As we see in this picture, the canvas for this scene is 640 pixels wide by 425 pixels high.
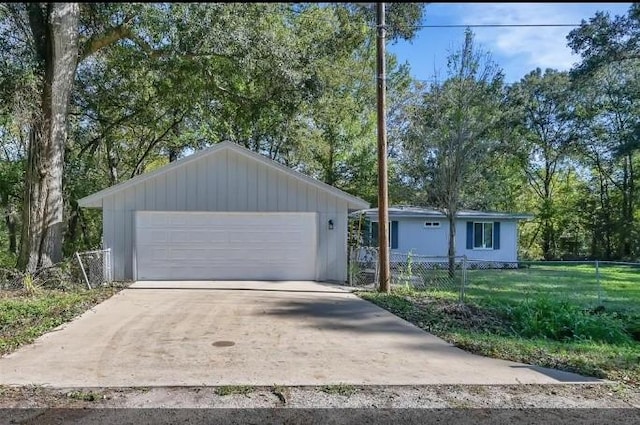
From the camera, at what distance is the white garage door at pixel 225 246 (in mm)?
13438

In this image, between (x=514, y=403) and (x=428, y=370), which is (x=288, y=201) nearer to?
(x=428, y=370)

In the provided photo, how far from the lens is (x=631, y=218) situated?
29484mm

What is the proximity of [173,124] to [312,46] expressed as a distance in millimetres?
8594

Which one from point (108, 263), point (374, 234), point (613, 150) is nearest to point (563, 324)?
point (108, 263)

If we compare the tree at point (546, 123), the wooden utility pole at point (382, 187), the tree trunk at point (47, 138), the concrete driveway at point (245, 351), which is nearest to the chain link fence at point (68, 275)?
the tree trunk at point (47, 138)

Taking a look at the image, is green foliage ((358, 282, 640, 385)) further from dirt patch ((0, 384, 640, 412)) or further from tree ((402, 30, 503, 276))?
tree ((402, 30, 503, 276))

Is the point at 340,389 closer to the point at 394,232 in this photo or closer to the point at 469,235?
the point at 394,232

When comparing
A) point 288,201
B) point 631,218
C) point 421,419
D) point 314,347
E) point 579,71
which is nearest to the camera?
point 421,419

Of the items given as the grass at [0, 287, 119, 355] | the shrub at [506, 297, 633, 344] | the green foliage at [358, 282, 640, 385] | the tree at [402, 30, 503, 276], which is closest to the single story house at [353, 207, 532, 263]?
the tree at [402, 30, 503, 276]

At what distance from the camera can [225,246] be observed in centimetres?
1373

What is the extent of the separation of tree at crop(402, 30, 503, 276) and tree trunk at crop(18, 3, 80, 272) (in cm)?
1165

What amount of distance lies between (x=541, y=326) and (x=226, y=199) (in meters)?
8.44

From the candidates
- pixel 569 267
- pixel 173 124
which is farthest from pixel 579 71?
pixel 173 124

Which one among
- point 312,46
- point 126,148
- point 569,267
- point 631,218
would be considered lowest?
point 569,267
